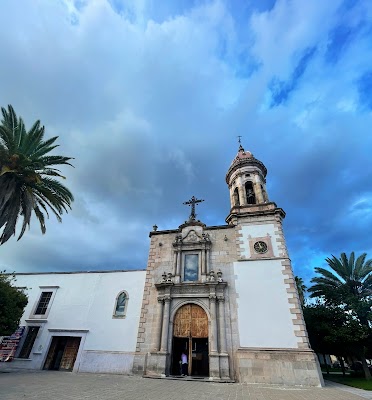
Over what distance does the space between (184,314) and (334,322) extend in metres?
13.1

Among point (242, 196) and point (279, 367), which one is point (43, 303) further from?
point (242, 196)

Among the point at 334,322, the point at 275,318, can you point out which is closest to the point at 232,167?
the point at 275,318

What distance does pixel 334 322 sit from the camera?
64.4 ft

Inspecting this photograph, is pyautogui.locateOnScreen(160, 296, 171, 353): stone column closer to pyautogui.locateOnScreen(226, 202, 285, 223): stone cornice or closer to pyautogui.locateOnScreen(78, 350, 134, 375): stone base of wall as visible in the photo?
pyautogui.locateOnScreen(78, 350, 134, 375): stone base of wall

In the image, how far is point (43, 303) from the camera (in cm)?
2006

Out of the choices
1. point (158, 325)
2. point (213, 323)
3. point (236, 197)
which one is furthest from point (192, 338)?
point (236, 197)

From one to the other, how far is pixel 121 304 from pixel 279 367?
37.3 feet

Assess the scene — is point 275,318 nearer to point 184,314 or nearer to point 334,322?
point 184,314

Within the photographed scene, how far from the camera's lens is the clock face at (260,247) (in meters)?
17.5

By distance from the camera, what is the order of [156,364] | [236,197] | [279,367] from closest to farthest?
[279,367]
[156,364]
[236,197]

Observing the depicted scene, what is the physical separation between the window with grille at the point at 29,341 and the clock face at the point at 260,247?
60.1 feet

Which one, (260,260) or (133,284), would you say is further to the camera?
(133,284)

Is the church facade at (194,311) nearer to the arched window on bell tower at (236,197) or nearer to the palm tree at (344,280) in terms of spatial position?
the arched window on bell tower at (236,197)

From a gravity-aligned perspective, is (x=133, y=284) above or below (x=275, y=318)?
above
